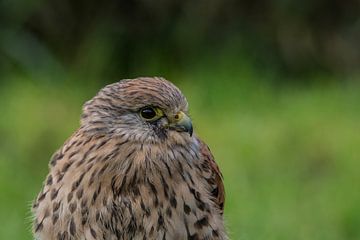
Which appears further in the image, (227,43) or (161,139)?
(227,43)

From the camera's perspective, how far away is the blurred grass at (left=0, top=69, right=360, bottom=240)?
7.46 meters

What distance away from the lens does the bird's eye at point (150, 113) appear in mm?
5523

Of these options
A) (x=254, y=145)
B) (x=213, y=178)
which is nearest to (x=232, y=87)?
(x=254, y=145)

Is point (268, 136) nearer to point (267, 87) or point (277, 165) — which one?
point (277, 165)

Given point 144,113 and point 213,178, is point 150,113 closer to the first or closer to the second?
point 144,113

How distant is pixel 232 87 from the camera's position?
9719 mm

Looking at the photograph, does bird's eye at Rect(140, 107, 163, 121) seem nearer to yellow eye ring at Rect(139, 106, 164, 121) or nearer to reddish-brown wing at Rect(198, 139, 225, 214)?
yellow eye ring at Rect(139, 106, 164, 121)

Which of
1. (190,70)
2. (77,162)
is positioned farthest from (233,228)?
(190,70)

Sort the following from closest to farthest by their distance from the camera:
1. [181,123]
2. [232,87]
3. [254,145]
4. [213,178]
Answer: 1. [181,123]
2. [213,178]
3. [254,145]
4. [232,87]

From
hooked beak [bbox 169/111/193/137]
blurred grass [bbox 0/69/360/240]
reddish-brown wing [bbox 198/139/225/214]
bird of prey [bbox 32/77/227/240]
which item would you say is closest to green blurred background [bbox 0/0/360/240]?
blurred grass [bbox 0/69/360/240]

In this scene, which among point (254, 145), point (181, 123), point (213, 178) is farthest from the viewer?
point (254, 145)

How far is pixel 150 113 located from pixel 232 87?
4.22 m

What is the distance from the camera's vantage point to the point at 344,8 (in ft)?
37.1

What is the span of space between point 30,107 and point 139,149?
374 cm
